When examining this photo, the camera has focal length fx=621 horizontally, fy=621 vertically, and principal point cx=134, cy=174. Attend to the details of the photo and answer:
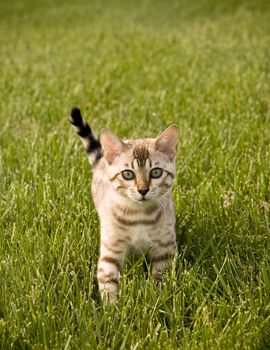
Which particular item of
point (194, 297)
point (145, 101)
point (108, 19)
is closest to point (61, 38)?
point (108, 19)

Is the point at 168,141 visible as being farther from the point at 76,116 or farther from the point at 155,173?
the point at 76,116

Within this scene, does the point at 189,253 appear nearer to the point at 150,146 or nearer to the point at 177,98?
the point at 150,146

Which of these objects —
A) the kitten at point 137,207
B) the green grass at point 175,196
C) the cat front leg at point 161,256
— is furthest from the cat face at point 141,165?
the green grass at point 175,196

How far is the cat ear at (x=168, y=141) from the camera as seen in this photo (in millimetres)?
3248

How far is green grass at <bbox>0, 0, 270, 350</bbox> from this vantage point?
2795 millimetres

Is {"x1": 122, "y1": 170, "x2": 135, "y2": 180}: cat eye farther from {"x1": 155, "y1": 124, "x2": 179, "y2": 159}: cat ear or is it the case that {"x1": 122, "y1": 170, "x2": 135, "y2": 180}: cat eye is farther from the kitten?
{"x1": 155, "y1": 124, "x2": 179, "y2": 159}: cat ear

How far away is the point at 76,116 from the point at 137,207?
0.77m

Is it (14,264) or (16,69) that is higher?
(16,69)

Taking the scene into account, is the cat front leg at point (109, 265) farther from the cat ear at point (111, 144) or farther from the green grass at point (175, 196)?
the cat ear at point (111, 144)

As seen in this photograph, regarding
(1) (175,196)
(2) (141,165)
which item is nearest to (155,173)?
(2) (141,165)

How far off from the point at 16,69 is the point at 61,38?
329 cm

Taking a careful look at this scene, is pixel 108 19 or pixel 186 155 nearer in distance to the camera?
pixel 186 155

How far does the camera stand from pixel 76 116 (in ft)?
12.0

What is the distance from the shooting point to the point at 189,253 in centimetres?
347
